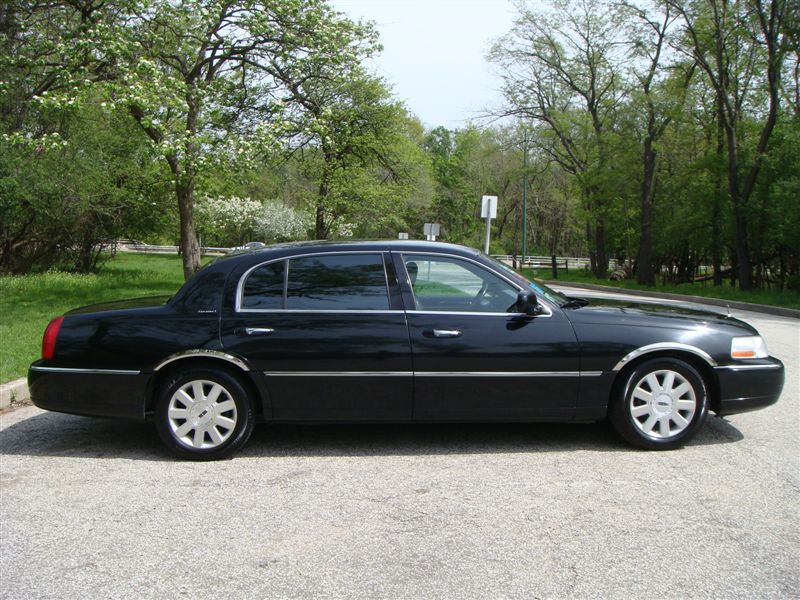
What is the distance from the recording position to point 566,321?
17.4ft

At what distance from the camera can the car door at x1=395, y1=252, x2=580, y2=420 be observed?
17.0 feet

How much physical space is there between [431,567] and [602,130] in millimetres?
32966

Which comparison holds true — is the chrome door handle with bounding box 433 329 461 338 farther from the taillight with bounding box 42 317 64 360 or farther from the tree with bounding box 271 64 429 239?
the tree with bounding box 271 64 429 239

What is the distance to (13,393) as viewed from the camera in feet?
22.9

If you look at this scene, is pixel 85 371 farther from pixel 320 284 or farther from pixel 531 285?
pixel 531 285

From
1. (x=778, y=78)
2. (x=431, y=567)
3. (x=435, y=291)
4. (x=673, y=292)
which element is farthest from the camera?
(x=673, y=292)

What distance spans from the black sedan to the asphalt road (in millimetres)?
342

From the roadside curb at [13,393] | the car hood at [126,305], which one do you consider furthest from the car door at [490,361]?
the roadside curb at [13,393]

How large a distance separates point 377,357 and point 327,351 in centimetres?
36

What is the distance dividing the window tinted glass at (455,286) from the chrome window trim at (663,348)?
897 mm

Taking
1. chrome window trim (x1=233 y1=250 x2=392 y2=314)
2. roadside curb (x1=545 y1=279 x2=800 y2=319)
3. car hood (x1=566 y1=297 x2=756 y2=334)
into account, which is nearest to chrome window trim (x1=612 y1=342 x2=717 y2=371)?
car hood (x1=566 y1=297 x2=756 y2=334)

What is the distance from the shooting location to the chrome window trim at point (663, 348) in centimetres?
525

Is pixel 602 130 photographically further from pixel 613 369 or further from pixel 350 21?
pixel 613 369

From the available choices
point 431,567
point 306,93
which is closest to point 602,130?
point 306,93
